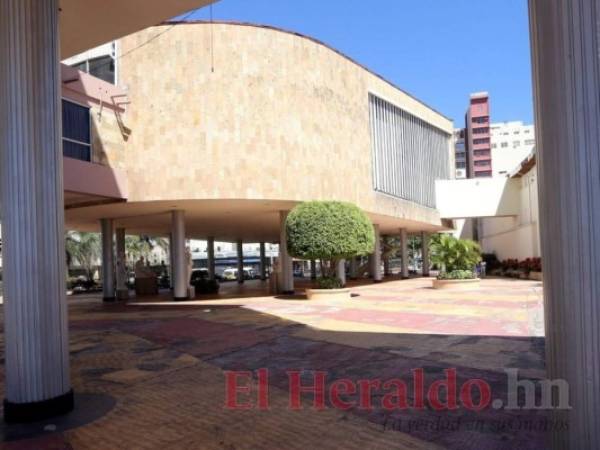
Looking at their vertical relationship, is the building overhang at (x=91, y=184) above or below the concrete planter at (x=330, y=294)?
above

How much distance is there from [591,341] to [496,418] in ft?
8.36

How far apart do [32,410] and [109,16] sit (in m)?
7.68

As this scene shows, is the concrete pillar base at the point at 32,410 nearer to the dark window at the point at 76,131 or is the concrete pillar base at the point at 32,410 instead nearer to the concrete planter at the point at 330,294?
the dark window at the point at 76,131

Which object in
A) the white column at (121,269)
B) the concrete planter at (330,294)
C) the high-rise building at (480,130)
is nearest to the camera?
the concrete planter at (330,294)

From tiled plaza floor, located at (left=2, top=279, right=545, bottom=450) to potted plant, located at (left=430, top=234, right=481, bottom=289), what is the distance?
660cm

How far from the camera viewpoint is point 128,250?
172ft

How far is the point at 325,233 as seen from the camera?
1928 centimetres

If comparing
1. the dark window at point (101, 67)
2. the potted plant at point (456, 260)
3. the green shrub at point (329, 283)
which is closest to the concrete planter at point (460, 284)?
the potted plant at point (456, 260)

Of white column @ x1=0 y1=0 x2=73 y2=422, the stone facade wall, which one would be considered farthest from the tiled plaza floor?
the stone facade wall

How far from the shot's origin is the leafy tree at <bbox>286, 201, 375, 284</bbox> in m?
19.3

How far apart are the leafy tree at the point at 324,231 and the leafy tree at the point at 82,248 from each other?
2857 centimetres

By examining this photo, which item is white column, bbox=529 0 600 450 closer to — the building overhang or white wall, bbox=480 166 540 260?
the building overhang

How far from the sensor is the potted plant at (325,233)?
1928 centimetres

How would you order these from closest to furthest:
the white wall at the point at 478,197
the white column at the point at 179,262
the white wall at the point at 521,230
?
the white column at the point at 179,262 → the white wall at the point at 521,230 → the white wall at the point at 478,197
